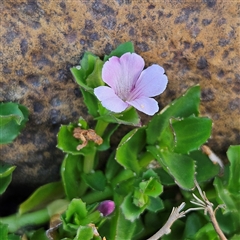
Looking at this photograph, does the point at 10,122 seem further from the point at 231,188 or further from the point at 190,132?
the point at 231,188

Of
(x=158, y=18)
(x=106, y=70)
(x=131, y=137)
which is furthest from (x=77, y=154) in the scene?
(x=158, y=18)

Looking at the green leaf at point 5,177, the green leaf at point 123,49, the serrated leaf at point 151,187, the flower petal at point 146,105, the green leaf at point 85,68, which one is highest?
the green leaf at point 123,49

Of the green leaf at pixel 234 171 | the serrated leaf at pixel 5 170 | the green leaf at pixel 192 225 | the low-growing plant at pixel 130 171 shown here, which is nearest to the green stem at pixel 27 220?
the low-growing plant at pixel 130 171

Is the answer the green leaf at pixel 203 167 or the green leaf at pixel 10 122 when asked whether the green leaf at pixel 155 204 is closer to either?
the green leaf at pixel 203 167

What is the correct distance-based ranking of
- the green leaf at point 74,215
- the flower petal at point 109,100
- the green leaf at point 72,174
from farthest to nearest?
the green leaf at point 72,174 → the green leaf at point 74,215 → the flower petal at point 109,100

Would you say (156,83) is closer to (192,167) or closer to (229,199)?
(192,167)

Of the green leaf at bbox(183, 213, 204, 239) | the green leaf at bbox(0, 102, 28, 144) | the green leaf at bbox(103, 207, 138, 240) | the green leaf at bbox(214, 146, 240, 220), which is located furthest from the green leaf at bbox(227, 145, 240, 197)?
the green leaf at bbox(0, 102, 28, 144)

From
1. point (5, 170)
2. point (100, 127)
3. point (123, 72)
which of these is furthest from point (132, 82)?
point (5, 170)
